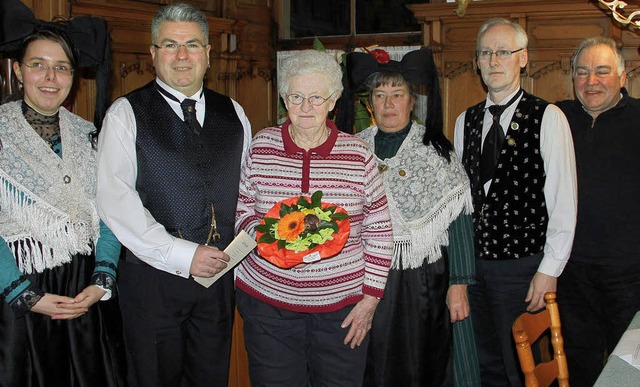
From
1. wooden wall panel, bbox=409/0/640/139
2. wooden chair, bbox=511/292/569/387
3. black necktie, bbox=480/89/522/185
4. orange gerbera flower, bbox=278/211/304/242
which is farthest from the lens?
wooden wall panel, bbox=409/0/640/139

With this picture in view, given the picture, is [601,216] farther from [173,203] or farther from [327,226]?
[173,203]

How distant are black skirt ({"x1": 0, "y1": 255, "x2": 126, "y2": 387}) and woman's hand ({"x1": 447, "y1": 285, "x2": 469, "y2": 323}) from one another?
3.95 ft

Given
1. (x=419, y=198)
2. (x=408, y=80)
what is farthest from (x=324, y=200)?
(x=408, y=80)

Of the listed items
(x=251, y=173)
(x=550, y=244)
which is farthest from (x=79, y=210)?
(x=550, y=244)

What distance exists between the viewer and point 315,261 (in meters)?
2.20

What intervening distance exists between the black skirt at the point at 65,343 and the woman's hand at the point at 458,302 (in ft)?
3.95

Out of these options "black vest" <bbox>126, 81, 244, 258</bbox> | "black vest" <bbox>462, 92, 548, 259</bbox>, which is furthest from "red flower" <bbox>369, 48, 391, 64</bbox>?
"black vest" <bbox>126, 81, 244, 258</bbox>

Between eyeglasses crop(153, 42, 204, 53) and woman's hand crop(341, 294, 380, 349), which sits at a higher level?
eyeglasses crop(153, 42, 204, 53)

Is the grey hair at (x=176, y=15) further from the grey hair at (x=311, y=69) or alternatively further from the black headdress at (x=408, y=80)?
the black headdress at (x=408, y=80)

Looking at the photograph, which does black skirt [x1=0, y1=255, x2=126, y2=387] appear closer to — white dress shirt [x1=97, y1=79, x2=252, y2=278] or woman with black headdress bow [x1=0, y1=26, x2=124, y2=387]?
woman with black headdress bow [x1=0, y1=26, x2=124, y2=387]

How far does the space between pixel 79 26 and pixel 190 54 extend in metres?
0.39

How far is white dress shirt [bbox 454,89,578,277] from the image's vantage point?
2.60 metres

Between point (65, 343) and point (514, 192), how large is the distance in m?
1.67

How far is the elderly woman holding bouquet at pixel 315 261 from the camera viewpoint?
2.26 m
